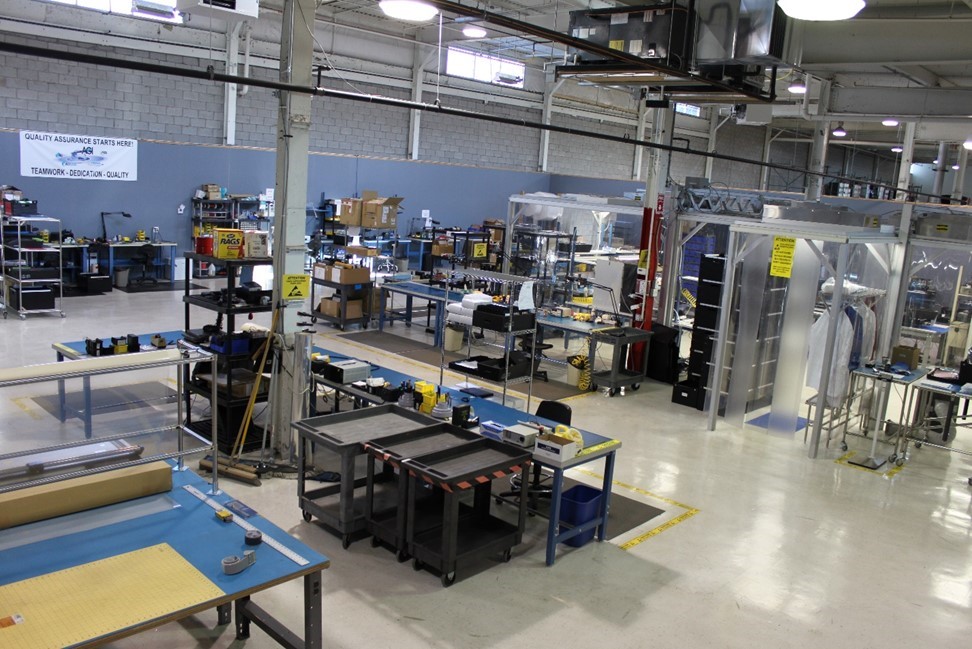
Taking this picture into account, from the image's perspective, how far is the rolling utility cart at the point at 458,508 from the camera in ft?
15.9

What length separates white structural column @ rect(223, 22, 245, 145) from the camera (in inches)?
592

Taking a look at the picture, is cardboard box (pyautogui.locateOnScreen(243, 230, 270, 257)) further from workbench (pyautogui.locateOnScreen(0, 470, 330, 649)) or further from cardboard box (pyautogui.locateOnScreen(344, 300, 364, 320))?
cardboard box (pyautogui.locateOnScreen(344, 300, 364, 320))

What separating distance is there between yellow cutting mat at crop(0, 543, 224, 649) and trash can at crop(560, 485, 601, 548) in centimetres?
297

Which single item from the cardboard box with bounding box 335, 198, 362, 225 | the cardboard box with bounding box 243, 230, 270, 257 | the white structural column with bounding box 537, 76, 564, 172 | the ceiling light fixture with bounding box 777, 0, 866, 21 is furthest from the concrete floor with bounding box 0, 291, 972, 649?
the white structural column with bounding box 537, 76, 564, 172

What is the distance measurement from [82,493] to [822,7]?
170 inches

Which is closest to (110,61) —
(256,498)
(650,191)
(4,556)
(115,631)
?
(4,556)

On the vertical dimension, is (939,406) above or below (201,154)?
below

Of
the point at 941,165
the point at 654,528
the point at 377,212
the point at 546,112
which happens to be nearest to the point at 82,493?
the point at 654,528

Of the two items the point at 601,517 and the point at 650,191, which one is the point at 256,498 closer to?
the point at 601,517

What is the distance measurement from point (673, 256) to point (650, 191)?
3.42 ft

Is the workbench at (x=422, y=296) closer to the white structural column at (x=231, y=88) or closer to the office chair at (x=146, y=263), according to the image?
the office chair at (x=146, y=263)

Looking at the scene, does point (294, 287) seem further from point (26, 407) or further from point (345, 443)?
Result: point (26, 407)

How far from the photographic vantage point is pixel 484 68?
62.2 feet

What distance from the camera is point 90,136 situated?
1391 cm
